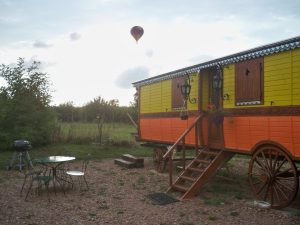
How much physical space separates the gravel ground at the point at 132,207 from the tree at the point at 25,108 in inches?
245

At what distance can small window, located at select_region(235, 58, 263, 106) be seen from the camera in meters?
7.77

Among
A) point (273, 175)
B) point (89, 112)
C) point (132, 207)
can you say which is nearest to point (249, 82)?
point (273, 175)

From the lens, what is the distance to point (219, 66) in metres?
9.06

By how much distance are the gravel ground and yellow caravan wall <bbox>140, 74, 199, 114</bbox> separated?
8.32 ft

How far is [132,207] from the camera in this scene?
729 cm

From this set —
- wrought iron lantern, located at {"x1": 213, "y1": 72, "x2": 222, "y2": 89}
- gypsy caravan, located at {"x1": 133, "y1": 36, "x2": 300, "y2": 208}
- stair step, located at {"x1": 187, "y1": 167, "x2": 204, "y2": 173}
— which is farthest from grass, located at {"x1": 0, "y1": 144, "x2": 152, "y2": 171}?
wrought iron lantern, located at {"x1": 213, "y1": 72, "x2": 222, "y2": 89}

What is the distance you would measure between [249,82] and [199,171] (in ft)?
7.87

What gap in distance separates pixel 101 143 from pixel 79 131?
1.85 meters

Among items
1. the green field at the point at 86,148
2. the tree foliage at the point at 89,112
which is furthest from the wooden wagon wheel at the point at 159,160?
the tree foliage at the point at 89,112

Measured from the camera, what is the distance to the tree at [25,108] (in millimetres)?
15977

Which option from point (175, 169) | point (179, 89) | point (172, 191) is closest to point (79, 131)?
point (175, 169)

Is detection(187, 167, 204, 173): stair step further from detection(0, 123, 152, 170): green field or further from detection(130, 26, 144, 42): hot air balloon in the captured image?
detection(0, 123, 152, 170): green field

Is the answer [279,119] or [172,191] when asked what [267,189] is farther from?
[172,191]

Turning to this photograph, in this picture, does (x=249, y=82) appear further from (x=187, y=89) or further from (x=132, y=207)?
(x=132, y=207)
